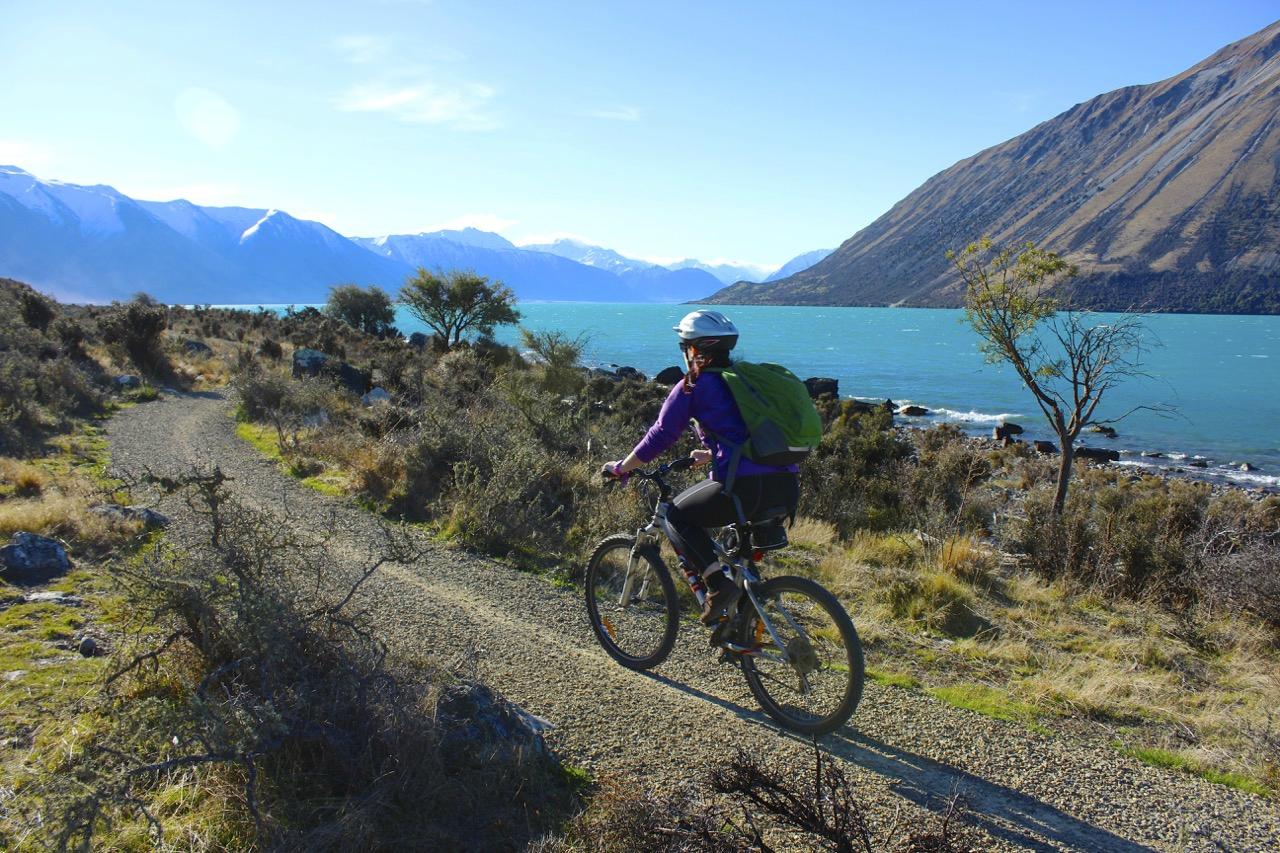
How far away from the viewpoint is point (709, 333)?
13.1ft

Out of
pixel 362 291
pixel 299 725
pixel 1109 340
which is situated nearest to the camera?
pixel 299 725

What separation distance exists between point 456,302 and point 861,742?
130ft

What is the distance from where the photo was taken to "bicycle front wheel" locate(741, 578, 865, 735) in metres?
3.82

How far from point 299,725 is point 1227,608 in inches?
298

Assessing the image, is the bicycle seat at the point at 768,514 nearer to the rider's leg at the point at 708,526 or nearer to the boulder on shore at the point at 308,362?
the rider's leg at the point at 708,526

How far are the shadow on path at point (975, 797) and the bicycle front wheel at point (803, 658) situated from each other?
137 mm

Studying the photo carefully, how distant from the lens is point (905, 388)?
51.4 m

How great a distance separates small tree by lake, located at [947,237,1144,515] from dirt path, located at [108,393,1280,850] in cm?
977

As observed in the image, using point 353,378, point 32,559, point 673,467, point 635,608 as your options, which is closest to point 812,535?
point 635,608

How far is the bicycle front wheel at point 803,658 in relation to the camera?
12.5ft

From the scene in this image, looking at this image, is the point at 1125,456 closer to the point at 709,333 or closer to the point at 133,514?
the point at 709,333

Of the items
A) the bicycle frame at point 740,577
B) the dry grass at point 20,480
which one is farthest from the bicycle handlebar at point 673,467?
the dry grass at point 20,480

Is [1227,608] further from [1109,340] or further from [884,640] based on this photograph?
[1109,340]

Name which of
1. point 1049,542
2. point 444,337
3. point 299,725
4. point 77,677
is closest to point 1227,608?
point 1049,542
